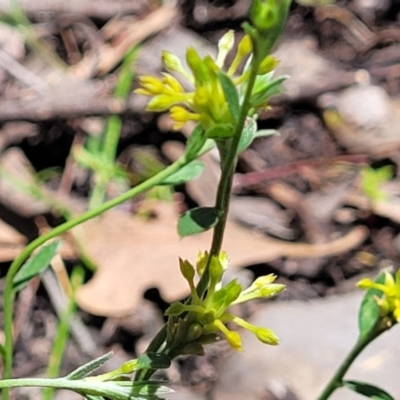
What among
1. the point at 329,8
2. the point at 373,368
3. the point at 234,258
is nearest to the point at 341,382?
the point at 373,368

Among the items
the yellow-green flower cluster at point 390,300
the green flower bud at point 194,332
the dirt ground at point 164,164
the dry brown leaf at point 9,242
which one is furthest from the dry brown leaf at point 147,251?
the green flower bud at point 194,332

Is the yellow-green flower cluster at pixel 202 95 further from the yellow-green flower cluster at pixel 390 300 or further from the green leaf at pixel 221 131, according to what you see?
the yellow-green flower cluster at pixel 390 300

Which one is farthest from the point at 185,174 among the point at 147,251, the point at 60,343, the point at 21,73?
the point at 21,73

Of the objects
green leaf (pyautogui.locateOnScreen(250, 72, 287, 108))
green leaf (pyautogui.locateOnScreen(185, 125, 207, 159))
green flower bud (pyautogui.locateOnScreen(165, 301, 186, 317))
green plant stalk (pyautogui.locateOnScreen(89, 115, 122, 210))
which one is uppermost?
green leaf (pyautogui.locateOnScreen(250, 72, 287, 108))

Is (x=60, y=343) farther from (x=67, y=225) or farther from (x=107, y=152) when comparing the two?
(x=67, y=225)

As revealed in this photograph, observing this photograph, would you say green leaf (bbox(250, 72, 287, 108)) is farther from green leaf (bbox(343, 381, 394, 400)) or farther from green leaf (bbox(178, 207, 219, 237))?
green leaf (bbox(343, 381, 394, 400))

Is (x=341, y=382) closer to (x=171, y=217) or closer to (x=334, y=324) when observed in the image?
(x=334, y=324)

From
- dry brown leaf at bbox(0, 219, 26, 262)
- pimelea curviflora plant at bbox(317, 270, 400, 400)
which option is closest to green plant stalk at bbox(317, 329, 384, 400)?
pimelea curviflora plant at bbox(317, 270, 400, 400)
